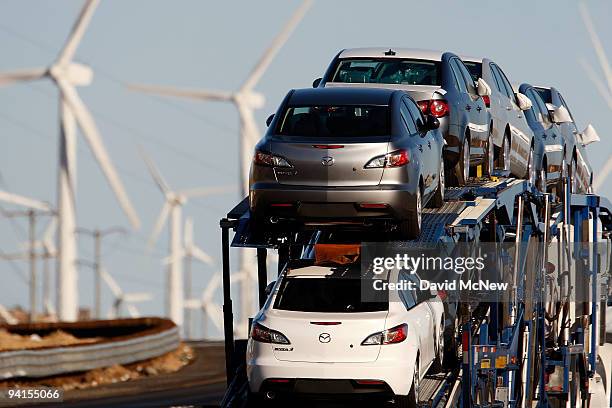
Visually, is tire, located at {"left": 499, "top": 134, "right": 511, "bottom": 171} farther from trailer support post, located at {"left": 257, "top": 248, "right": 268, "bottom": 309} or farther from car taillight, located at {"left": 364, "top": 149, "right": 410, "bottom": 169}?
car taillight, located at {"left": 364, "top": 149, "right": 410, "bottom": 169}

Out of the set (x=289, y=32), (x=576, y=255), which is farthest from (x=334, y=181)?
(x=289, y=32)

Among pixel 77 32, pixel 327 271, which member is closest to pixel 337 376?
pixel 327 271

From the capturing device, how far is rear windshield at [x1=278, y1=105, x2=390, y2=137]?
15.4 m

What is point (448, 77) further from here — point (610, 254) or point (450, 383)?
point (610, 254)

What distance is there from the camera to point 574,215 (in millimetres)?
21953

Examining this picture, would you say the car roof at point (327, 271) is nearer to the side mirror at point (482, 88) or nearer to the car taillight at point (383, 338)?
the car taillight at point (383, 338)

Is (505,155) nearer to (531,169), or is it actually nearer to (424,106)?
(531,169)

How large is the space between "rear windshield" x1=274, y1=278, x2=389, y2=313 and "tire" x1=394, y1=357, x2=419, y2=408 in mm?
714

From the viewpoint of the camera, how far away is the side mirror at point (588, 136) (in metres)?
25.2

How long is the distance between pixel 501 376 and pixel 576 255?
13.8ft

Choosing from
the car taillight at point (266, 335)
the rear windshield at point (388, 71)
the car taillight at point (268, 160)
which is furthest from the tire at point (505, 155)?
the car taillight at point (266, 335)

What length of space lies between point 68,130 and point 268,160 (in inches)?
1288

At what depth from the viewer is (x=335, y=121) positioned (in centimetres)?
1551

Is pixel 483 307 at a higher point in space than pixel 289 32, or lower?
lower
